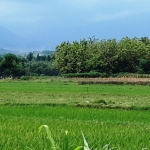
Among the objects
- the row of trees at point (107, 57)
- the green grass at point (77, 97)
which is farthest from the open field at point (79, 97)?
the row of trees at point (107, 57)

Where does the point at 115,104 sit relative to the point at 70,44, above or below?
below

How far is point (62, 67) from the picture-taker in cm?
5472

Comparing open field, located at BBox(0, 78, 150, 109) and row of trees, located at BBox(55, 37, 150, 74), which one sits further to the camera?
row of trees, located at BBox(55, 37, 150, 74)

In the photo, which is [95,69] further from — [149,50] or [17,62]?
[17,62]

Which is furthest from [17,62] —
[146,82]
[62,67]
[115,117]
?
[115,117]

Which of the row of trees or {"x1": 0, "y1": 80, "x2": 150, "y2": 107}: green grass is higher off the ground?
the row of trees

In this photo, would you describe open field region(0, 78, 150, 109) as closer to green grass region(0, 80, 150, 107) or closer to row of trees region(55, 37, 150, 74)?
green grass region(0, 80, 150, 107)

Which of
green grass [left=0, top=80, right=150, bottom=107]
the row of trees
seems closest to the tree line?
the row of trees

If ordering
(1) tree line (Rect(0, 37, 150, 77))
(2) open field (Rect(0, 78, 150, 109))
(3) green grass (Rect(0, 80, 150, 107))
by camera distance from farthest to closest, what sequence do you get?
(1) tree line (Rect(0, 37, 150, 77)) < (3) green grass (Rect(0, 80, 150, 107)) < (2) open field (Rect(0, 78, 150, 109))

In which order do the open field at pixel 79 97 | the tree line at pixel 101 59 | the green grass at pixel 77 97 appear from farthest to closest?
the tree line at pixel 101 59, the green grass at pixel 77 97, the open field at pixel 79 97

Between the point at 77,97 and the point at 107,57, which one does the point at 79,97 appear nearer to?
the point at 77,97

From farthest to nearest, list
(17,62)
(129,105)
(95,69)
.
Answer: (17,62)
(95,69)
(129,105)

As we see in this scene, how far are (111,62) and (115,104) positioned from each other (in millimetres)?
34795

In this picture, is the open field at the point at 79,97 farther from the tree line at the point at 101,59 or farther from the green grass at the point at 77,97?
the tree line at the point at 101,59
